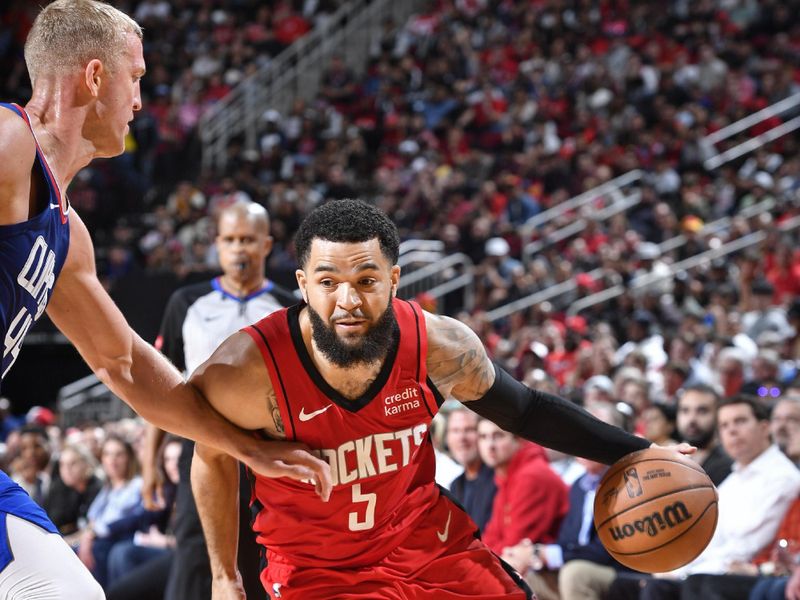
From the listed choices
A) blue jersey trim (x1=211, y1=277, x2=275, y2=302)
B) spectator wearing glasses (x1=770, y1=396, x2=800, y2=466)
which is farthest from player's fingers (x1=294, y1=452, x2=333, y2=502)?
spectator wearing glasses (x1=770, y1=396, x2=800, y2=466)

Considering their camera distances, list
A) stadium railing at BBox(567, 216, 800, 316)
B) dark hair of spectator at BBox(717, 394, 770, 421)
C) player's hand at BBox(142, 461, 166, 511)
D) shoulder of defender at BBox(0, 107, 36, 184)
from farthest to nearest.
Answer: stadium railing at BBox(567, 216, 800, 316)
dark hair of spectator at BBox(717, 394, 770, 421)
player's hand at BBox(142, 461, 166, 511)
shoulder of defender at BBox(0, 107, 36, 184)

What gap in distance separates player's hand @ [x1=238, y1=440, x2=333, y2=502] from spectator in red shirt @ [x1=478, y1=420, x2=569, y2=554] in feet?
9.16

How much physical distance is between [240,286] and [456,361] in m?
1.74

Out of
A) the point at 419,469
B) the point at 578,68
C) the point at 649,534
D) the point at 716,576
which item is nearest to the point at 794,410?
the point at 716,576

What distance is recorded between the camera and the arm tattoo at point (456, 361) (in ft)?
10.8

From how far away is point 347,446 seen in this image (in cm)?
314

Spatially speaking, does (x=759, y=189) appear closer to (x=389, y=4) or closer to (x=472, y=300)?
(x=472, y=300)

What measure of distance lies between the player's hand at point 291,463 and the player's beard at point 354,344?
10.7 inches

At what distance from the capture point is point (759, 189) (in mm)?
12898

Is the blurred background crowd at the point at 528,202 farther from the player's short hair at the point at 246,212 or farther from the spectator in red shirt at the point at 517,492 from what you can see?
the player's short hair at the point at 246,212

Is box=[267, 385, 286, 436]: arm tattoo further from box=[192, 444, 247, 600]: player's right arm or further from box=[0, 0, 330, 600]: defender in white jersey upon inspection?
box=[192, 444, 247, 600]: player's right arm

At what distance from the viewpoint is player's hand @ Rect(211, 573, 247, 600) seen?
325cm

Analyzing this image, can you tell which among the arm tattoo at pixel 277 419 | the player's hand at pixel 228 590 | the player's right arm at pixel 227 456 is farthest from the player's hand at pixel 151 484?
the arm tattoo at pixel 277 419

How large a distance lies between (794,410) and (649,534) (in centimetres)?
286
